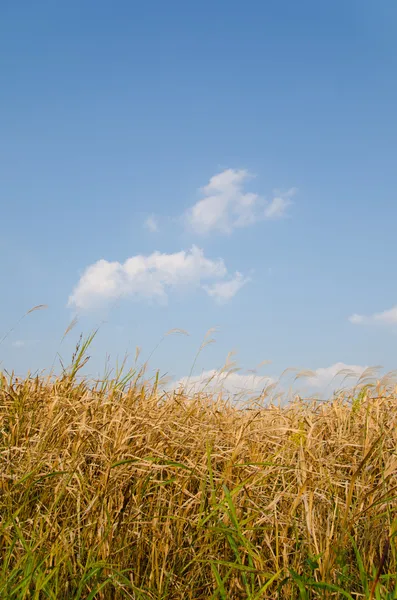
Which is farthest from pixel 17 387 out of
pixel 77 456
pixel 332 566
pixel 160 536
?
pixel 332 566

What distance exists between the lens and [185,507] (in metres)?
3.32

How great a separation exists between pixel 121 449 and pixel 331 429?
71.7 inches

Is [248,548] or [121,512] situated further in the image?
[121,512]

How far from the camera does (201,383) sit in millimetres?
5258

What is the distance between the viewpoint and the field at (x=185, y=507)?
8.77ft

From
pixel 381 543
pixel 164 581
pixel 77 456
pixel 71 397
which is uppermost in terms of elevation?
pixel 71 397

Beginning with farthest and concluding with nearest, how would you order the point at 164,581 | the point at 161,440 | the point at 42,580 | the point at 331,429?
the point at 331,429 < the point at 161,440 < the point at 164,581 < the point at 42,580

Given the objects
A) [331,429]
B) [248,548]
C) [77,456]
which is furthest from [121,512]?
[331,429]

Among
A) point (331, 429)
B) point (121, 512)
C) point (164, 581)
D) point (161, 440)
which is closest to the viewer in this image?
point (164, 581)

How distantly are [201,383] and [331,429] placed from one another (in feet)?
4.79

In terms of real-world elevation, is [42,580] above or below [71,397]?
below

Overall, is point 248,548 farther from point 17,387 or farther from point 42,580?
point 17,387

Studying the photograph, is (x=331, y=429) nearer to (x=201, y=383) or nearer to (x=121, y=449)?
(x=201, y=383)

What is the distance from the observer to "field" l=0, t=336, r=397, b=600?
8.77 ft
